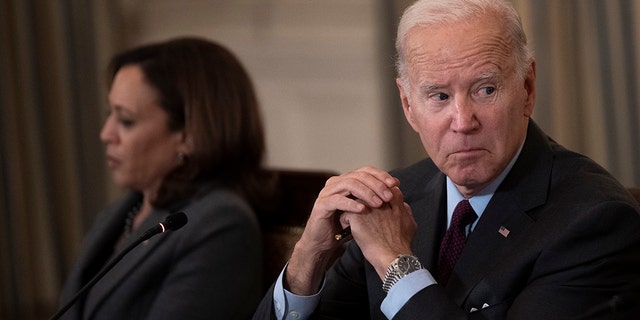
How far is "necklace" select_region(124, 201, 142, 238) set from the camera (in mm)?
3471

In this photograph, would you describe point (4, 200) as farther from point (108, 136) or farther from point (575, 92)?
point (575, 92)

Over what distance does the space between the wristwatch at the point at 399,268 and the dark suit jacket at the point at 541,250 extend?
67mm

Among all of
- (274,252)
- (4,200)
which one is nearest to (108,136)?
(274,252)

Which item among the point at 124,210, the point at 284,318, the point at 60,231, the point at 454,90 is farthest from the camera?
the point at 60,231

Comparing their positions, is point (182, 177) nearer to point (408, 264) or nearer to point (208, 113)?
point (208, 113)

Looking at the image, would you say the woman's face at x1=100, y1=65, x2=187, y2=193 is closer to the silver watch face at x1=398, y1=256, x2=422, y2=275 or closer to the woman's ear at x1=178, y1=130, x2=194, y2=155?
the woman's ear at x1=178, y1=130, x2=194, y2=155

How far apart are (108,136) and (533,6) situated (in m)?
1.65

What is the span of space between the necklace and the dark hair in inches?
10.2

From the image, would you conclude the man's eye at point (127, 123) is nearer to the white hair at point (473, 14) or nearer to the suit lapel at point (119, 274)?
the suit lapel at point (119, 274)

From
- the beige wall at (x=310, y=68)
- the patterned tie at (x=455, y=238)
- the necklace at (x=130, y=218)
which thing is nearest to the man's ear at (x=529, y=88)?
the patterned tie at (x=455, y=238)

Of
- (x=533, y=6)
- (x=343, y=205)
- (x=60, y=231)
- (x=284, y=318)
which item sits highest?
(x=533, y=6)

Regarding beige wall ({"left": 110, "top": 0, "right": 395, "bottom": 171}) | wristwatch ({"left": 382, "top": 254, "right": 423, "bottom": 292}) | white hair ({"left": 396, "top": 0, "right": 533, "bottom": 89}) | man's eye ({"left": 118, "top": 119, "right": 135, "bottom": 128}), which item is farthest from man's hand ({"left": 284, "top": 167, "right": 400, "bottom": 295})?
beige wall ({"left": 110, "top": 0, "right": 395, "bottom": 171})

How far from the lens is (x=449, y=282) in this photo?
214 centimetres

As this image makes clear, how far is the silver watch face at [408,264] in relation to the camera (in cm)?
204
